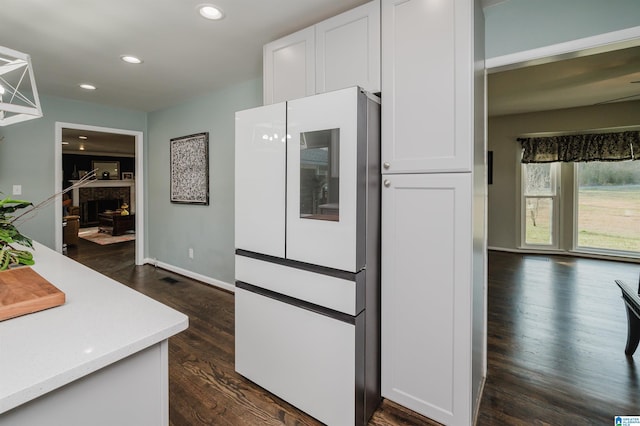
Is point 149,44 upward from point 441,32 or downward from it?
upward

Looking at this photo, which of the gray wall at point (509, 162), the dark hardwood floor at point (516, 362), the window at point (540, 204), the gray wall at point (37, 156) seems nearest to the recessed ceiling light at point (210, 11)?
the dark hardwood floor at point (516, 362)

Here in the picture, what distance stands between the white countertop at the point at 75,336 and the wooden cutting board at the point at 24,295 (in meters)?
0.02

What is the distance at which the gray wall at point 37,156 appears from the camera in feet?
11.9

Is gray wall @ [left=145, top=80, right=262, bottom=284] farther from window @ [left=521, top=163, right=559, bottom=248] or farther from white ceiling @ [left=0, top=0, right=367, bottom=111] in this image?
window @ [left=521, top=163, right=559, bottom=248]

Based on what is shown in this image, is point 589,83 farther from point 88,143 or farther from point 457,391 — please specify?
point 88,143

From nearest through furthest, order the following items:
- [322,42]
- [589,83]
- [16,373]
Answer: [16,373], [322,42], [589,83]

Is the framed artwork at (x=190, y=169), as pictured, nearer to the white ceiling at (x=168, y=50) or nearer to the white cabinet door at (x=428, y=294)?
the white ceiling at (x=168, y=50)

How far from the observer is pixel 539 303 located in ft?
11.2

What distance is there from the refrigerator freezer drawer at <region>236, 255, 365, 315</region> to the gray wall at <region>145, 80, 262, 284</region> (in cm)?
177

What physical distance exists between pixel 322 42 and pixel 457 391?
2.12m

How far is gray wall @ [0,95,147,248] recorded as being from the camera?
3.63m

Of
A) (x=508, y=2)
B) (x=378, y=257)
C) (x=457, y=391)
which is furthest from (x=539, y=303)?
(x=508, y=2)

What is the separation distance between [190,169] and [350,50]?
297 cm

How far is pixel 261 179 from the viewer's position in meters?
1.93
